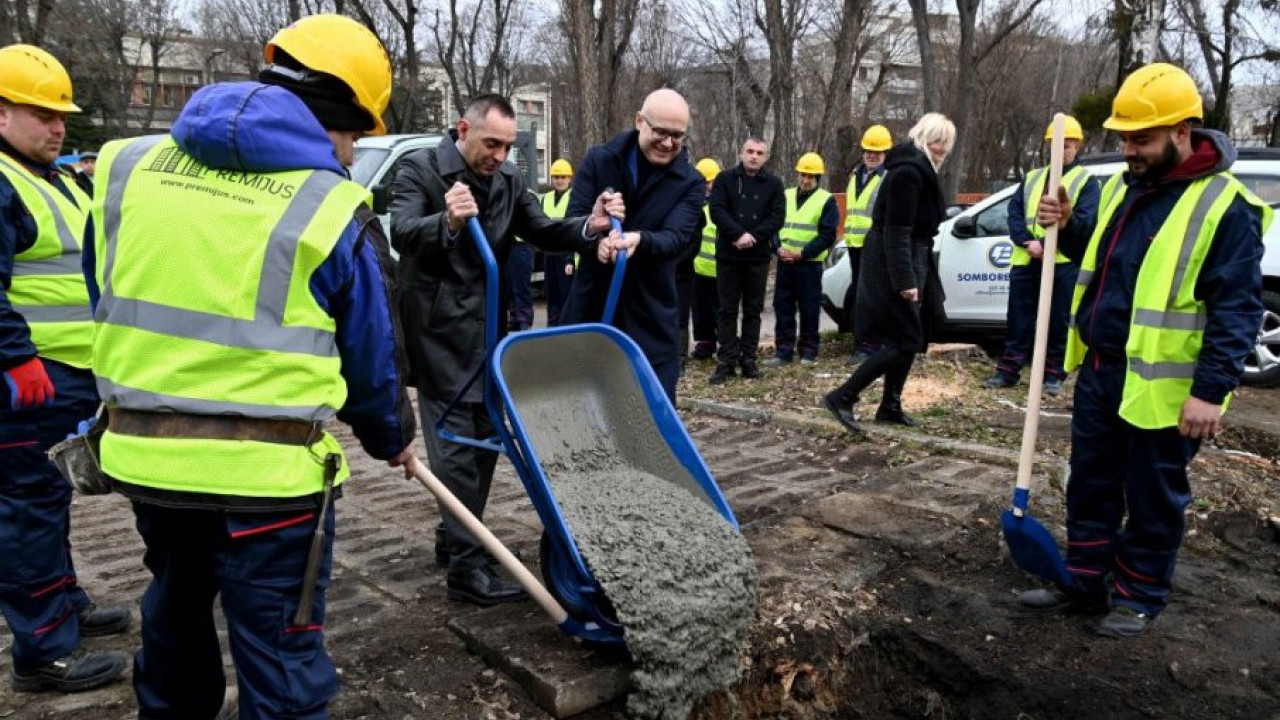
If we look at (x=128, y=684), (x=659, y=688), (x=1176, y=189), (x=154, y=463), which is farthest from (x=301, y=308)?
(x=1176, y=189)

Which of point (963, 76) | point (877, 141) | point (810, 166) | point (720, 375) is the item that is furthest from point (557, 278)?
point (963, 76)

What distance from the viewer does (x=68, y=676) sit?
118 inches

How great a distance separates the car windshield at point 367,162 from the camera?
35.9 feet

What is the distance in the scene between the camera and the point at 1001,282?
8742mm

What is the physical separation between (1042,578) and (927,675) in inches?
28.8

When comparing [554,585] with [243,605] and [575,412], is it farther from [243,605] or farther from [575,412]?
[243,605]

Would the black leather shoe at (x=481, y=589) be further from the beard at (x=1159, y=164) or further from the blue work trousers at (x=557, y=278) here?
the blue work trousers at (x=557, y=278)

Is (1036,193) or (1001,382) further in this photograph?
(1001,382)

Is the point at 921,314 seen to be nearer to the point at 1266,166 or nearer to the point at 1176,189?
the point at 1176,189

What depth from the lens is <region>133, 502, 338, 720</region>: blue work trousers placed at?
2.12 meters

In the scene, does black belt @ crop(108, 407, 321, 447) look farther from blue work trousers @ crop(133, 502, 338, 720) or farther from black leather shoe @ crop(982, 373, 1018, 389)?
black leather shoe @ crop(982, 373, 1018, 389)

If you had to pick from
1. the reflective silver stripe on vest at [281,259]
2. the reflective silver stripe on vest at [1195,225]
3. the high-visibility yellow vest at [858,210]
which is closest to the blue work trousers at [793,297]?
the high-visibility yellow vest at [858,210]

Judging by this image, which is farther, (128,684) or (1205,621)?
(1205,621)

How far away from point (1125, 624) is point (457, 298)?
8.79ft
